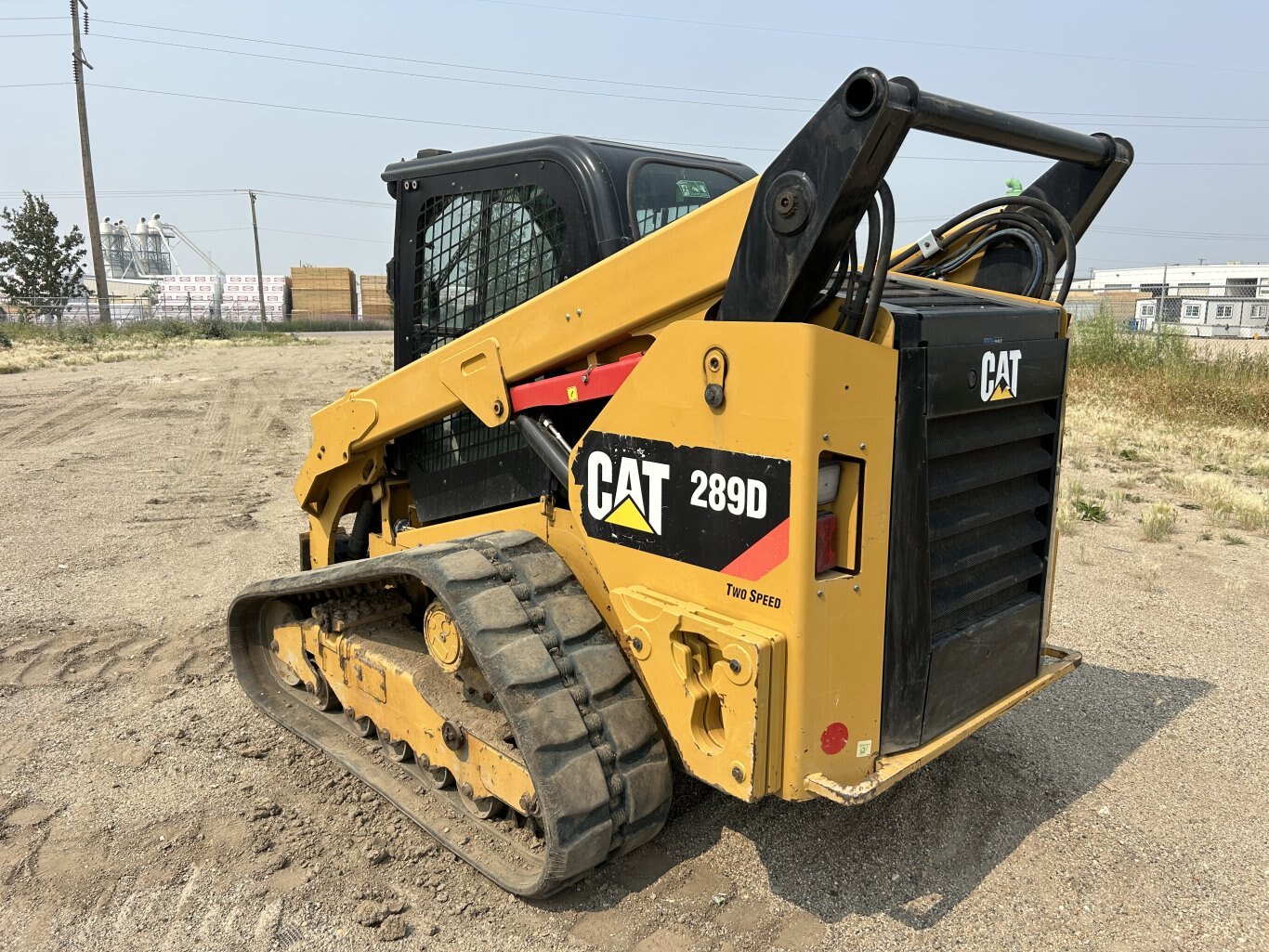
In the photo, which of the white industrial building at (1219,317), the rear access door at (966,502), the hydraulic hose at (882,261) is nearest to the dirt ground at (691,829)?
the rear access door at (966,502)

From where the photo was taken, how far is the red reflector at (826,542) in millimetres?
2375

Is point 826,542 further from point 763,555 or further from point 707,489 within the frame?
point 707,489

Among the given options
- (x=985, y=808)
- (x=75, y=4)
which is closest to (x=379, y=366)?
(x=985, y=808)

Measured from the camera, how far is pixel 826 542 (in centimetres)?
240

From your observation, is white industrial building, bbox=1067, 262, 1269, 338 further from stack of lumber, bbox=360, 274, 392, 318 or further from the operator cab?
stack of lumber, bbox=360, 274, 392, 318

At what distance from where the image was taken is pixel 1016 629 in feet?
9.90

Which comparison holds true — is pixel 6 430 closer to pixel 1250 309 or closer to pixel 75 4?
pixel 75 4

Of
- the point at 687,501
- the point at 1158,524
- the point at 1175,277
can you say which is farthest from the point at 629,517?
the point at 1175,277

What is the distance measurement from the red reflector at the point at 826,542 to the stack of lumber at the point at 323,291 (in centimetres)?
5197

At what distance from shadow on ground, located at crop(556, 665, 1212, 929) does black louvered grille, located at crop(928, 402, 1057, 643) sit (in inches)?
32.2

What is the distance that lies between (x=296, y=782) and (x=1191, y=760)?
3522 millimetres

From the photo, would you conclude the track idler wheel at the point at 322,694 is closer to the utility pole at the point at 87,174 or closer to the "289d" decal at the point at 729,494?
the "289d" decal at the point at 729,494

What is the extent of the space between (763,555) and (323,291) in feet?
174

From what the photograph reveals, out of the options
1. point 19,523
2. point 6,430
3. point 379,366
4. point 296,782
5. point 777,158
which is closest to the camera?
point 777,158
